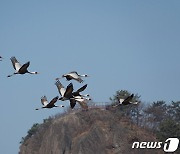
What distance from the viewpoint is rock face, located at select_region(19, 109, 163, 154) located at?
7206 centimetres

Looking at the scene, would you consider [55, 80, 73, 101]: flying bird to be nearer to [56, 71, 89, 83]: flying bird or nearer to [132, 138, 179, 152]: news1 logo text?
[56, 71, 89, 83]: flying bird

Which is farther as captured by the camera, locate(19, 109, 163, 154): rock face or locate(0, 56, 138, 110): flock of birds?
locate(19, 109, 163, 154): rock face

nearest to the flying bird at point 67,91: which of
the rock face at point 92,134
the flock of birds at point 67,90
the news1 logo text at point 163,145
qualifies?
the flock of birds at point 67,90

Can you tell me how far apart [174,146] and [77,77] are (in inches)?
1824

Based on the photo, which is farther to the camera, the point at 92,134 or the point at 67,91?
the point at 92,134

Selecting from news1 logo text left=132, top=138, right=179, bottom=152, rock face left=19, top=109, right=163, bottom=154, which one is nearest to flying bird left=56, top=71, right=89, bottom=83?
news1 logo text left=132, top=138, right=179, bottom=152

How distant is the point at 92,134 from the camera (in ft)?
241

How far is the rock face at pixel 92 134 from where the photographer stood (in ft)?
236

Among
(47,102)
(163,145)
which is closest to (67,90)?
(47,102)

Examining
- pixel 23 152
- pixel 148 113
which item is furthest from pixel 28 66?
pixel 23 152

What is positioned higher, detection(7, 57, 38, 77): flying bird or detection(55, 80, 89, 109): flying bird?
detection(7, 57, 38, 77): flying bird

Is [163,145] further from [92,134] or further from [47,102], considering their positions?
[47,102]

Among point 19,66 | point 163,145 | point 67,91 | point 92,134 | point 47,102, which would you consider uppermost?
point 19,66

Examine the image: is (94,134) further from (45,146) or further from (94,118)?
(45,146)
